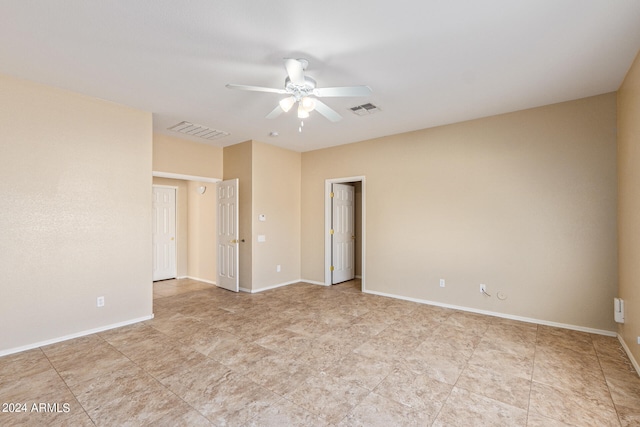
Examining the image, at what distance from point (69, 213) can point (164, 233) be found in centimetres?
337

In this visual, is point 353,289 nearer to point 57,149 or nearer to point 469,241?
point 469,241

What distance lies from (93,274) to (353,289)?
4042 mm

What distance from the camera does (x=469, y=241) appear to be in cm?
427

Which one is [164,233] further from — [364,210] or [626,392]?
[626,392]

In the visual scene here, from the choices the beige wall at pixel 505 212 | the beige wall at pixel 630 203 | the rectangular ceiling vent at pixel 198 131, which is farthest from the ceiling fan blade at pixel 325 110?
the beige wall at pixel 630 203

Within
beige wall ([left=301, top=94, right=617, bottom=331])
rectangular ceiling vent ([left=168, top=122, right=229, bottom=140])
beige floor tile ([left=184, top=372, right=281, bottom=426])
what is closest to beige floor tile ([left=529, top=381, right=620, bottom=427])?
beige wall ([left=301, top=94, right=617, bottom=331])

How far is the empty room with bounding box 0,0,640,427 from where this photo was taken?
2141 millimetres

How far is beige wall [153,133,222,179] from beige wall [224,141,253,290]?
13.2 inches

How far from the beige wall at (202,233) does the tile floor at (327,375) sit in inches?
93.2

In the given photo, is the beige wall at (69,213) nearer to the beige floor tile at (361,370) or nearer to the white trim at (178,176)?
the white trim at (178,176)

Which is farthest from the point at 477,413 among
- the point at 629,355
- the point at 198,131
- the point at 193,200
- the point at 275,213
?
the point at 193,200

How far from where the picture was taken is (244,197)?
18.1 ft

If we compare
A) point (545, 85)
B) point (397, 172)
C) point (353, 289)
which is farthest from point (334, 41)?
point (353, 289)

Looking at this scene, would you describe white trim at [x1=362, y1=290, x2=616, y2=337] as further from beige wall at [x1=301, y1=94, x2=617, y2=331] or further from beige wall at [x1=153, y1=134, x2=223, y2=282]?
beige wall at [x1=153, y1=134, x2=223, y2=282]
